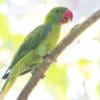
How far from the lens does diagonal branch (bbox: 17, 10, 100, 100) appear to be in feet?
4.41

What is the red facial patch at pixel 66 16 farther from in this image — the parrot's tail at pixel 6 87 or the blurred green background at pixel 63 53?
the parrot's tail at pixel 6 87

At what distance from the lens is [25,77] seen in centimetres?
137

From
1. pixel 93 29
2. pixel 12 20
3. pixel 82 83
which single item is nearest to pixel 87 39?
pixel 93 29

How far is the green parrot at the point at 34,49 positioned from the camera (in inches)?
52.8

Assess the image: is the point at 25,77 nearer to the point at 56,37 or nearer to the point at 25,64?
the point at 25,64

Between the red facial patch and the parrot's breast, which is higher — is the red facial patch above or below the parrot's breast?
above

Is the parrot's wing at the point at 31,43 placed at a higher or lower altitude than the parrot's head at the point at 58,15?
lower

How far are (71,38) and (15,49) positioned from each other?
0.61 ft

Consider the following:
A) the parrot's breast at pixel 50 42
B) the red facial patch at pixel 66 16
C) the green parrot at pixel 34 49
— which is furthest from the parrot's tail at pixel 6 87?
the red facial patch at pixel 66 16

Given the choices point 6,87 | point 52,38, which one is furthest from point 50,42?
point 6,87

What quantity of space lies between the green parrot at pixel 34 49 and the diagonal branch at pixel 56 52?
0.02 m

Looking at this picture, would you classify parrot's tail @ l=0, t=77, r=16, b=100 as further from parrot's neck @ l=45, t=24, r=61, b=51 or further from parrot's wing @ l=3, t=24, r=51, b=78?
parrot's neck @ l=45, t=24, r=61, b=51

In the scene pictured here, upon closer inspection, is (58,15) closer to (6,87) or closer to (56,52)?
(56,52)

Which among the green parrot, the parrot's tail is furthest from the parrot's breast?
the parrot's tail
